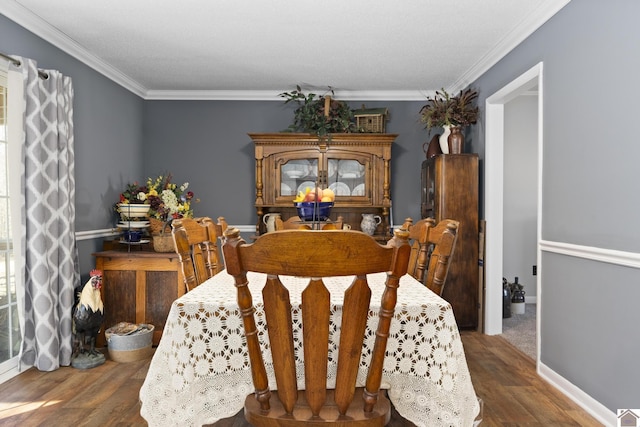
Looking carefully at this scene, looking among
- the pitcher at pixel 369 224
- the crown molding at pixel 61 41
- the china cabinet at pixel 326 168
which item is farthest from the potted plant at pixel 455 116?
the crown molding at pixel 61 41

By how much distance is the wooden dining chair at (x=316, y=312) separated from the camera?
1.08m

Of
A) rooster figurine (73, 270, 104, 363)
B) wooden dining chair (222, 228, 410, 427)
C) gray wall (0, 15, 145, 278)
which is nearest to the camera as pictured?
wooden dining chair (222, 228, 410, 427)

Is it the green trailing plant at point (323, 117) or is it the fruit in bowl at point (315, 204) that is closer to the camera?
the fruit in bowl at point (315, 204)

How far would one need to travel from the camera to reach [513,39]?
3.31 metres

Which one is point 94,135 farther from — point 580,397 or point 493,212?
point 580,397

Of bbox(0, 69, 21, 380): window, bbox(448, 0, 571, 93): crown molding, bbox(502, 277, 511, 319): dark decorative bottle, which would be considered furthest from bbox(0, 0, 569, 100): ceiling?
bbox(502, 277, 511, 319): dark decorative bottle

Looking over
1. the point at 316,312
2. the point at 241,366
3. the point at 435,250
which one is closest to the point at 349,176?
the point at 435,250

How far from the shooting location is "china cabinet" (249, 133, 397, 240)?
4.55m

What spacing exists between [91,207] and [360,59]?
100 inches

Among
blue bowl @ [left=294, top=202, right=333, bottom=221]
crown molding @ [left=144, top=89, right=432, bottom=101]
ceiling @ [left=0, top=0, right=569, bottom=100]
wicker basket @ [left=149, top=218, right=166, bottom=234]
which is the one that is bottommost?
wicker basket @ [left=149, top=218, right=166, bottom=234]

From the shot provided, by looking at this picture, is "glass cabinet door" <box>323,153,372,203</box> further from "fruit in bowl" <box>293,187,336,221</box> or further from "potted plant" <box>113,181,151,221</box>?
"fruit in bowl" <box>293,187,336,221</box>

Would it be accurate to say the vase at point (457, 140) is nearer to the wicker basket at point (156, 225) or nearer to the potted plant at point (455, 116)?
the potted plant at point (455, 116)

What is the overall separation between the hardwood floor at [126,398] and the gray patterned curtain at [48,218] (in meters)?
0.23

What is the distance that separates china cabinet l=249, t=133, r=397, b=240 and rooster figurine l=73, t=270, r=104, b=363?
5.83ft
